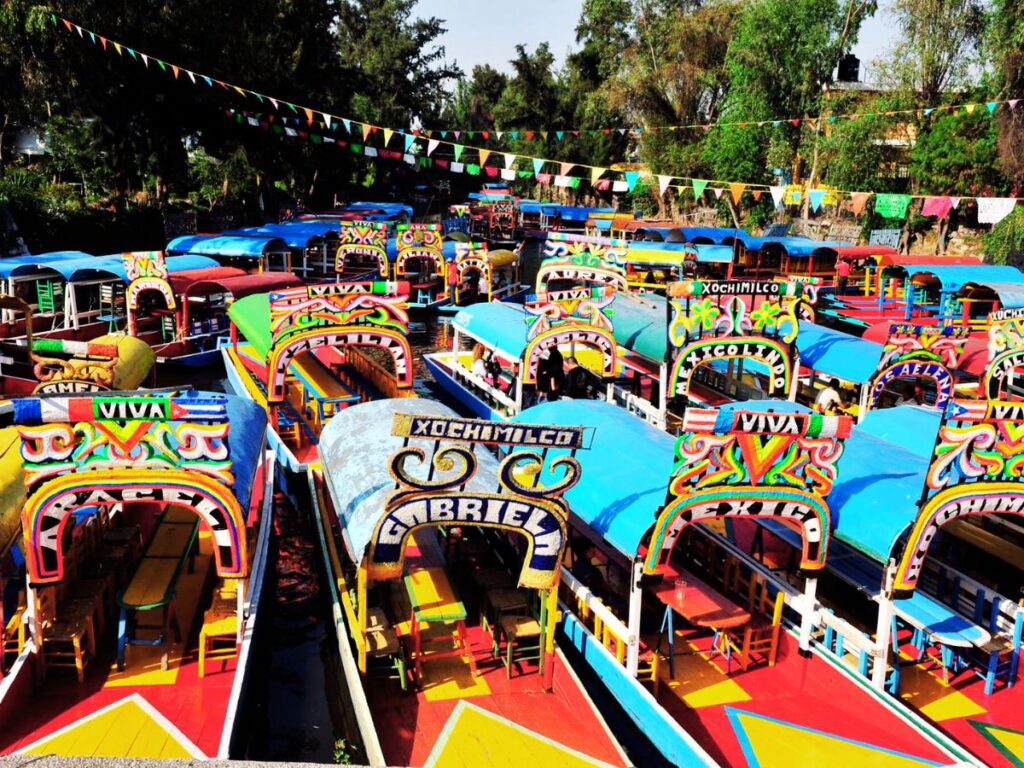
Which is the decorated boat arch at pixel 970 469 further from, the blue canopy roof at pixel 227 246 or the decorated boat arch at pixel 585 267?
the blue canopy roof at pixel 227 246

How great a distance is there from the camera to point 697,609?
1022cm

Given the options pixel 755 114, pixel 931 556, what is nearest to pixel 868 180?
pixel 755 114

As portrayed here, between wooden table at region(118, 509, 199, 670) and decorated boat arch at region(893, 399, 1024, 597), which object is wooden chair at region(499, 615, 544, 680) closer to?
wooden table at region(118, 509, 199, 670)

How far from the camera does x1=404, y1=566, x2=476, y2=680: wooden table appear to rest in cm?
988

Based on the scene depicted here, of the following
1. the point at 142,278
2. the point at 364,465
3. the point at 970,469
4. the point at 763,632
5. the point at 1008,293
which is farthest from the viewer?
the point at 1008,293

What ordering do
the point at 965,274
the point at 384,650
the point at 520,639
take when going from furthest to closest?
the point at 965,274, the point at 520,639, the point at 384,650

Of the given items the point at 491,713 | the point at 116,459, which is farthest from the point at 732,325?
the point at 116,459

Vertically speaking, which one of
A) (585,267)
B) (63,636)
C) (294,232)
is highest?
(294,232)

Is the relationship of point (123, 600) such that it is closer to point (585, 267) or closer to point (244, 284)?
point (585, 267)

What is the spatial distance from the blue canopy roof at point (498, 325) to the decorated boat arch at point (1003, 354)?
9.10 metres

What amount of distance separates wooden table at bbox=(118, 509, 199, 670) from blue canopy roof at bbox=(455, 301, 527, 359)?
9.22 meters

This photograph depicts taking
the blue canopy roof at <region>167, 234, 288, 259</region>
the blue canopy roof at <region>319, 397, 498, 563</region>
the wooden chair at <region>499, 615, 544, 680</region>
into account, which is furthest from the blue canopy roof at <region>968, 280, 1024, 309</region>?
the blue canopy roof at <region>167, 234, 288, 259</region>

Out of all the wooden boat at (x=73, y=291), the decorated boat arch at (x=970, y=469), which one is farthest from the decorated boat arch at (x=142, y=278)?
the decorated boat arch at (x=970, y=469)

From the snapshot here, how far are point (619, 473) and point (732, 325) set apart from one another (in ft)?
19.8
